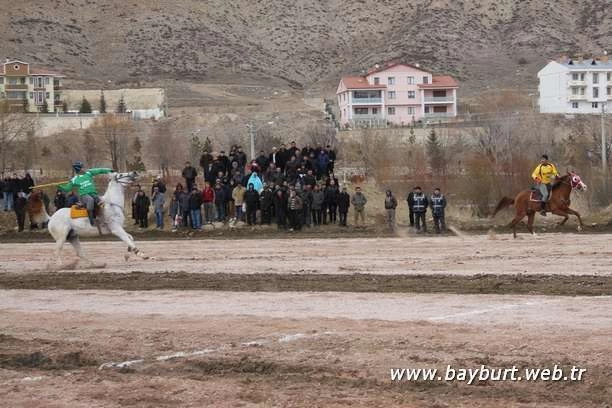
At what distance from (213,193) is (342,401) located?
83.5ft

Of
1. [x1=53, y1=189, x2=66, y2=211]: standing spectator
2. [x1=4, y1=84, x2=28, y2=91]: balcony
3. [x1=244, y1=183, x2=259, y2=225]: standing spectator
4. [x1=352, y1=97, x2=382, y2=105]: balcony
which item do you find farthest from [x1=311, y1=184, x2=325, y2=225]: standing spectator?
[x1=4, y1=84, x2=28, y2=91]: balcony

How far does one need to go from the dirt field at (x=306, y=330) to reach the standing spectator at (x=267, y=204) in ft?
33.2

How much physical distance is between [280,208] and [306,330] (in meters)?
20.6

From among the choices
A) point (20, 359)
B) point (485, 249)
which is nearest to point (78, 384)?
point (20, 359)

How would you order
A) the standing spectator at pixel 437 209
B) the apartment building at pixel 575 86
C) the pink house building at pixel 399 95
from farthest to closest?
the apartment building at pixel 575 86 < the pink house building at pixel 399 95 < the standing spectator at pixel 437 209

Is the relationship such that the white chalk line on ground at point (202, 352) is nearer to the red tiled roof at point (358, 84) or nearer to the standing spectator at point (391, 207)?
the standing spectator at point (391, 207)

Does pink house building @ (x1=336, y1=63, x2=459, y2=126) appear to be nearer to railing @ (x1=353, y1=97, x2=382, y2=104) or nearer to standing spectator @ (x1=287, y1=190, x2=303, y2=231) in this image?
railing @ (x1=353, y1=97, x2=382, y2=104)

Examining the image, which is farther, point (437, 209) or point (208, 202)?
point (208, 202)

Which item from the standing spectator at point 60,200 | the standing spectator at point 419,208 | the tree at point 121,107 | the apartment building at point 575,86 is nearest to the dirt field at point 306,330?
the standing spectator at point 419,208

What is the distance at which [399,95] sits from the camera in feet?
403

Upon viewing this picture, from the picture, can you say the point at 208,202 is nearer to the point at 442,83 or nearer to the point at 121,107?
the point at 121,107

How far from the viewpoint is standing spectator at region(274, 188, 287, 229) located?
3406 cm

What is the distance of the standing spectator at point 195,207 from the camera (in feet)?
114

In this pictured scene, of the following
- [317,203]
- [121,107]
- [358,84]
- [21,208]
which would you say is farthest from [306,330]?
[358,84]
